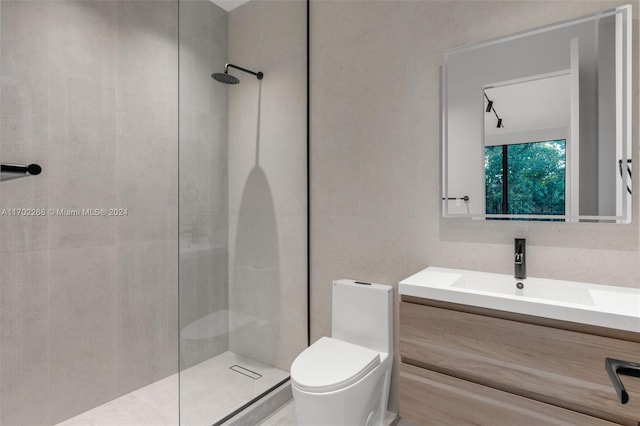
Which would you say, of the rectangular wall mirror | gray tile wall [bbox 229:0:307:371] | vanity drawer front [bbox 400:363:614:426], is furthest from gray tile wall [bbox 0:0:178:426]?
the rectangular wall mirror

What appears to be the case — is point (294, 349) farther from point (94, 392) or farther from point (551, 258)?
point (551, 258)

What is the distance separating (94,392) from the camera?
1.93 meters

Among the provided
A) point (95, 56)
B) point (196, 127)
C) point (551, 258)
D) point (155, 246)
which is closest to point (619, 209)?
point (551, 258)

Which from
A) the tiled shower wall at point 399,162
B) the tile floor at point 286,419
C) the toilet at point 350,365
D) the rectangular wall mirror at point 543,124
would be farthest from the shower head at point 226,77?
the tile floor at point 286,419

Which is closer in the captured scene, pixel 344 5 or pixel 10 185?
pixel 10 185

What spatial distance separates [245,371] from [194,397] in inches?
12.6

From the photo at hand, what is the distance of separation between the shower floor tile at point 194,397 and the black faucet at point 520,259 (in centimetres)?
138

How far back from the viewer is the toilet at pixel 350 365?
1392mm

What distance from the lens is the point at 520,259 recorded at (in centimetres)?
145

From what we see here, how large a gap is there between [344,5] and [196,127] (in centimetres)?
121

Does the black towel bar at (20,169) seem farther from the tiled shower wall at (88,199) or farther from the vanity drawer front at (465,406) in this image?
the vanity drawer front at (465,406)

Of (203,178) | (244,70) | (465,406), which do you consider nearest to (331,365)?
(465,406)

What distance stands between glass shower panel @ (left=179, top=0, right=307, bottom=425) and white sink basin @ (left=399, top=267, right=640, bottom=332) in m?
0.85

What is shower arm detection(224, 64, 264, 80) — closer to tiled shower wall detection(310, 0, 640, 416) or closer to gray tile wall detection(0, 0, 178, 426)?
tiled shower wall detection(310, 0, 640, 416)
